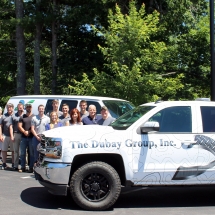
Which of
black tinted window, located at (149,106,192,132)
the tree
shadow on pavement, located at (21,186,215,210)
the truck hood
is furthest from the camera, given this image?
the tree

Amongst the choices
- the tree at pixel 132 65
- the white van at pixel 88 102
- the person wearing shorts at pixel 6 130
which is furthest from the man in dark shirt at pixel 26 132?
the tree at pixel 132 65

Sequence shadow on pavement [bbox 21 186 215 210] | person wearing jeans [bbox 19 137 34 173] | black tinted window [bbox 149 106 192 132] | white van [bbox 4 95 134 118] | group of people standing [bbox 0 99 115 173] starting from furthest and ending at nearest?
white van [bbox 4 95 134 118] < person wearing jeans [bbox 19 137 34 173] < group of people standing [bbox 0 99 115 173] < shadow on pavement [bbox 21 186 215 210] < black tinted window [bbox 149 106 192 132]

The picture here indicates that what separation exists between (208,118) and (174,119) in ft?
2.01

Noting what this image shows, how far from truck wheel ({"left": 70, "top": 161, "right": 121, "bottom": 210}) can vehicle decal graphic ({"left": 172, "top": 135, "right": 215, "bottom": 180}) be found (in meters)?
1.03

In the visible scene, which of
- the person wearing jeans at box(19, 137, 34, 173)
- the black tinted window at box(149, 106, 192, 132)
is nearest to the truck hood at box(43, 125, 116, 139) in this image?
the black tinted window at box(149, 106, 192, 132)

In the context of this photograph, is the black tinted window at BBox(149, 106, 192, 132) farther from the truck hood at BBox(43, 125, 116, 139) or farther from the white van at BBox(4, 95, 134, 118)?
the white van at BBox(4, 95, 134, 118)

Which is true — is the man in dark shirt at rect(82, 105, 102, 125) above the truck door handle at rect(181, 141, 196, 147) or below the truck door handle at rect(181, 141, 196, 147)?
above

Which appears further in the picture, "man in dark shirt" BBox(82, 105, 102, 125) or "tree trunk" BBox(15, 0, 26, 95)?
"tree trunk" BBox(15, 0, 26, 95)

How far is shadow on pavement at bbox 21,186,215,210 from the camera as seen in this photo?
696cm

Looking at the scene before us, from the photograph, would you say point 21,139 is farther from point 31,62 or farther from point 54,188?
point 31,62

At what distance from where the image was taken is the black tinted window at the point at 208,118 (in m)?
6.84

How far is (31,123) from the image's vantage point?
9.73 metres

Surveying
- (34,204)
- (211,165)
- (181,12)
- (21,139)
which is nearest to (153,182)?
(211,165)

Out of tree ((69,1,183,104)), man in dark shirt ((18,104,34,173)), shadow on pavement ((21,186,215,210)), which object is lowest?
shadow on pavement ((21,186,215,210))
